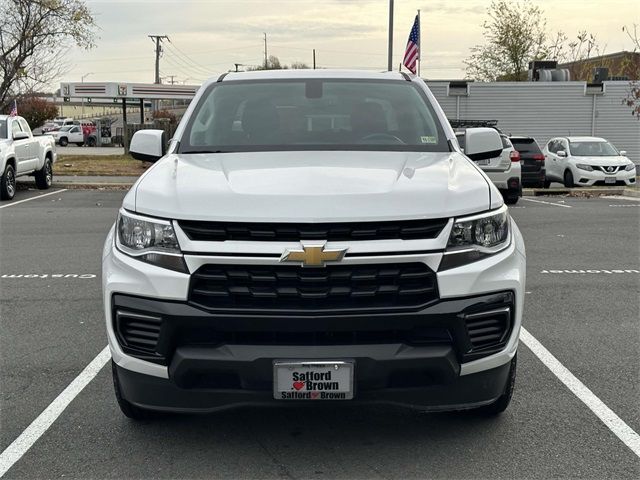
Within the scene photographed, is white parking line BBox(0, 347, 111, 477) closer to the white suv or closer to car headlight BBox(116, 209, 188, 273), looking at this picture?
the white suv

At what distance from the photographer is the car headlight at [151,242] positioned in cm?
330

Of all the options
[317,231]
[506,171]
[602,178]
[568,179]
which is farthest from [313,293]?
[568,179]

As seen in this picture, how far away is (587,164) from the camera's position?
20328 millimetres

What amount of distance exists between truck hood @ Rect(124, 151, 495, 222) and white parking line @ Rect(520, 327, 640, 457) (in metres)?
1.44

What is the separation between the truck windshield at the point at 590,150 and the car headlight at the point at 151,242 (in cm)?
1941

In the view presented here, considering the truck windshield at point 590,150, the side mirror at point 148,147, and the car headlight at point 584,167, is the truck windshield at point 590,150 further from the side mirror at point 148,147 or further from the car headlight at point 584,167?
the side mirror at point 148,147

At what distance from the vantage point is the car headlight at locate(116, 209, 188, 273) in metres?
3.30

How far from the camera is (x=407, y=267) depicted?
10.7 feet

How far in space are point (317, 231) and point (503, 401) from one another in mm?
1486

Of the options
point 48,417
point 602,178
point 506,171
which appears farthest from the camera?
point 602,178

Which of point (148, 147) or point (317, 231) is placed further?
point (148, 147)

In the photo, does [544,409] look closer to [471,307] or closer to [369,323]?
[471,307]

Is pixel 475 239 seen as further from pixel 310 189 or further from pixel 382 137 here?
pixel 382 137

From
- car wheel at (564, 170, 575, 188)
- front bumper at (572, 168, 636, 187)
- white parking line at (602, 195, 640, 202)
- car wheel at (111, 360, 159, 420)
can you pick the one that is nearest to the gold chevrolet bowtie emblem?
car wheel at (111, 360, 159, 420)
